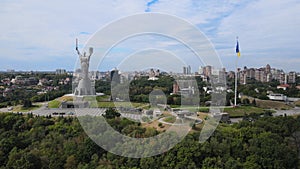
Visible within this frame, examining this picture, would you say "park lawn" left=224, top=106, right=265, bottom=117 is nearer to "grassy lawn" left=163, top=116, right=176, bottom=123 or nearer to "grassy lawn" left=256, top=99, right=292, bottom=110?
"grassy lawn" left=256, top=99, right=292, bottom=110

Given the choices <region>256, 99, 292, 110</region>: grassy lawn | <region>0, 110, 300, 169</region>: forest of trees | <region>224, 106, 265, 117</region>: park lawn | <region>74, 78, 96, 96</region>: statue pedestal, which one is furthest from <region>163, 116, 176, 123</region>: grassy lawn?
<region>256, 99, 292, 110</region>: grassy lawn

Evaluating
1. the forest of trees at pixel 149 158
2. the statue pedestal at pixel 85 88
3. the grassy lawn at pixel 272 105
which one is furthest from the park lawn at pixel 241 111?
the statue pedestal at pixel 85 88

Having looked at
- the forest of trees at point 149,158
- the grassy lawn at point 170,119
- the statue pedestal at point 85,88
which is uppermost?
the statue pedestal at point 85,88

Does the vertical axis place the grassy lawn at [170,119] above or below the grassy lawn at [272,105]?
above

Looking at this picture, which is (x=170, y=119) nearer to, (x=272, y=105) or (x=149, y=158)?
(x=149, y=158)

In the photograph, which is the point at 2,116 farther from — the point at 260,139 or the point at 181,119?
the point at 260,139

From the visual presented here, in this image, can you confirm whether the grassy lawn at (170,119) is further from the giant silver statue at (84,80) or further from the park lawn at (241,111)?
the giant silver statue at (84,80)
